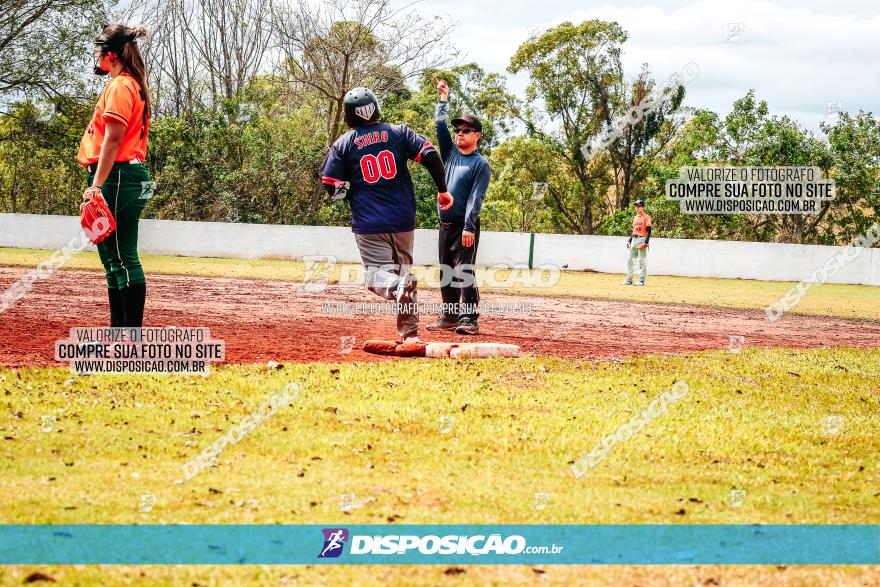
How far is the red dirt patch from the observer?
9.07 metres

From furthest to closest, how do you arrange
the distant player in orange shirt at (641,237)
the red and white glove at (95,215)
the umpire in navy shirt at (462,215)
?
the distant player in orange shirt at (641,237) < the umpire in navy shirt at (462,215) < the red and white glove at (95,215)

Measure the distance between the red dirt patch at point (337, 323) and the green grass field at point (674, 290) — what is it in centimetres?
192

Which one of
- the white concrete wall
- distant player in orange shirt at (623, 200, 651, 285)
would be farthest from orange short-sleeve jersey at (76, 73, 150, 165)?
the white concrete wall

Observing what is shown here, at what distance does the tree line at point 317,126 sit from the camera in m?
35.3

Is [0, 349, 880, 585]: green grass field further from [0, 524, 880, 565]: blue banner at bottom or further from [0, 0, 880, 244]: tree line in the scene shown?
[0, 0, 880, 244]: tree line

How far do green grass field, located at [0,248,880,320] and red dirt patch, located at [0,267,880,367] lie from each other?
1919 millimetres

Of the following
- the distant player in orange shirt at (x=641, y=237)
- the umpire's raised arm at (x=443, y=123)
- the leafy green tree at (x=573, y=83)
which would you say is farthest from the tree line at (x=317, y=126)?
the umpire's raised arm at (x=443, y=123)

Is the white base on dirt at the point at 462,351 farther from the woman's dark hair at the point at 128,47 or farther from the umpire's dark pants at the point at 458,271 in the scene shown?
the woman's dark hair at the point at 128,47

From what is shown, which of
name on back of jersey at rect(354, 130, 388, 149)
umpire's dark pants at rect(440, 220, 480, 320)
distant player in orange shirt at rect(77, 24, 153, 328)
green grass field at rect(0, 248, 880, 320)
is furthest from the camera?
green grass field at rect(0, 248, 880, 320)

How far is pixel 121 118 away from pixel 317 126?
34218 mm

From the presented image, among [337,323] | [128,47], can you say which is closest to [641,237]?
[337,323]

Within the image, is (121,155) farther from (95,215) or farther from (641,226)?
(641,226)

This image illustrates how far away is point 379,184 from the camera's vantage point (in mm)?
8484

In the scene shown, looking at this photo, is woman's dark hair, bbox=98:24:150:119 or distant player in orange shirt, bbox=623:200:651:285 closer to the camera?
woman's dark hair, bbox=98:24:150:119
